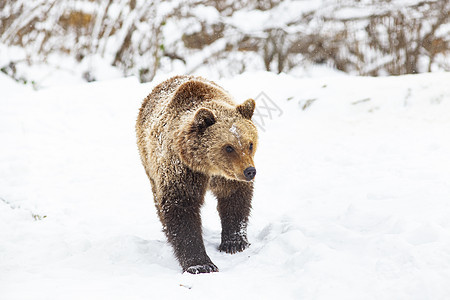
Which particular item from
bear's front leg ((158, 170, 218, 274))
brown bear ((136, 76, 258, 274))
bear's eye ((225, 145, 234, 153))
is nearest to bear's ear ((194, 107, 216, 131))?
brown bear ((136, 76, 258, 274))

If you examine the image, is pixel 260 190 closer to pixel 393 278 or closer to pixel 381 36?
pixel 393 278

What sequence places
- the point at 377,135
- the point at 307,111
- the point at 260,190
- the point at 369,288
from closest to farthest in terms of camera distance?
the point at 369,288, the point at 260,190, the point at 377,135, the point at 307,111

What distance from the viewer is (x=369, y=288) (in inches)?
116

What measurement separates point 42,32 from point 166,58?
344 cm

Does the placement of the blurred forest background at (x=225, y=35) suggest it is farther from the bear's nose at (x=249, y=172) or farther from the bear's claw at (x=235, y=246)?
the bear's nose at (x=249, y=172)

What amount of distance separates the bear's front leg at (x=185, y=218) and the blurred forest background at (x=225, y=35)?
305 inches

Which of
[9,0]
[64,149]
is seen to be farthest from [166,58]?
[64,149]

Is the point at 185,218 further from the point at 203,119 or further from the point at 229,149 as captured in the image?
the point at 203,119

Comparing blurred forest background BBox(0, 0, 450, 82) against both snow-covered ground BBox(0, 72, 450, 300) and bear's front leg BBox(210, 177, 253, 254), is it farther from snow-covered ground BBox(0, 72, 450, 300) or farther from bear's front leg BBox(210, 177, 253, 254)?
bear's front leg BBox(210, 177, 253, 254)

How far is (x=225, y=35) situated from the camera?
12.6 meters

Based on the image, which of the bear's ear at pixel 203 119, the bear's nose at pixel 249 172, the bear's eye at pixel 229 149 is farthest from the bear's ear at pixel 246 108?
the bear's nose at pixel 249 172

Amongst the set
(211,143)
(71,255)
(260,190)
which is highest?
(211,143)

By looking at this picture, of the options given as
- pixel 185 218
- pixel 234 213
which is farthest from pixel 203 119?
pixel 234 213

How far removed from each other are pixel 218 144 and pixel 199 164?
0.82ft
